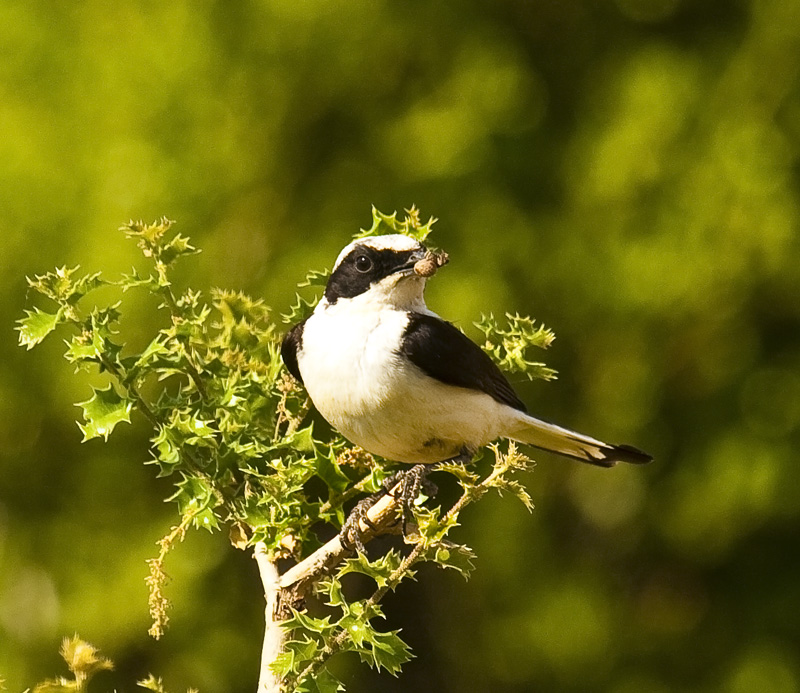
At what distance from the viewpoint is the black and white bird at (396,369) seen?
1.98 metres

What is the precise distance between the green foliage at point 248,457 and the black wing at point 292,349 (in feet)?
0.26

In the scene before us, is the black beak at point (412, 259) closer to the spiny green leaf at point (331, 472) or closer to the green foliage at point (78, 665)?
the spiny green leaf at point (331, 472)

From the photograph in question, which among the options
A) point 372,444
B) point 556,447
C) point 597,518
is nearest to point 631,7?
point 597,518

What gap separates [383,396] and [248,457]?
357 mm

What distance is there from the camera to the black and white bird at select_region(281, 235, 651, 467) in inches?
77.9

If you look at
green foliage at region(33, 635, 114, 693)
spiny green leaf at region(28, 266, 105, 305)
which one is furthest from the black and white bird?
green foliage at region(33, 635, 114, 693)

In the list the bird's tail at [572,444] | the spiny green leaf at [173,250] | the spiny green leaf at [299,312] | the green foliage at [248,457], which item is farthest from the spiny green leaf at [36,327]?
the bird's tail at [572,444]

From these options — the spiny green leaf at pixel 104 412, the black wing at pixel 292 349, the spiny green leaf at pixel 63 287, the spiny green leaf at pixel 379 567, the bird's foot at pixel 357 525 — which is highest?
the spiny green leaf at pixel 63 287

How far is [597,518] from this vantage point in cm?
448

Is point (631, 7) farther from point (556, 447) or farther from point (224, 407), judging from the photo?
point (224, 407)

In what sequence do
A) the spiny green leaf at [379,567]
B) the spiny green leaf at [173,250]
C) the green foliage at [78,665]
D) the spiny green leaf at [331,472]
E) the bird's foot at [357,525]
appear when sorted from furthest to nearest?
the spiny green leaf at [173,250] → the spiny green leaf at [331,472] → the bird's foot at [357,525] → the green foliage at [78,665] → the spiny green leaf at [379,567]

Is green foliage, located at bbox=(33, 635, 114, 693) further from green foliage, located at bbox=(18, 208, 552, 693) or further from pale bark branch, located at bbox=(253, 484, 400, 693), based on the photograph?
pale bark branch, located at bbox=(253, 484, 400, 693)

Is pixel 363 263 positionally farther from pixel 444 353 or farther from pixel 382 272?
pixel 444 353

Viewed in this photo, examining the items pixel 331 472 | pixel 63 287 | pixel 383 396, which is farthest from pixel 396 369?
pixel 63 287
